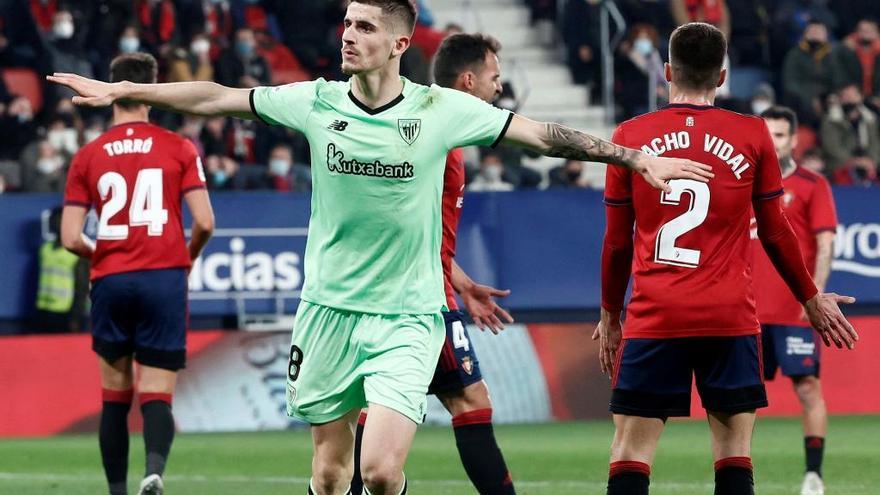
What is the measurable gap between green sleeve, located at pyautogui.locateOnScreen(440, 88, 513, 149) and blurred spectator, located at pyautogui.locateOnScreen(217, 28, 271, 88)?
41.2 ft

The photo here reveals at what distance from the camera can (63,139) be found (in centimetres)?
1714

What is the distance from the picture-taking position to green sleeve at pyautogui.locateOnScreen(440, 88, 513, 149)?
20.4 feet

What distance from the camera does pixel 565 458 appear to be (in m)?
11.8

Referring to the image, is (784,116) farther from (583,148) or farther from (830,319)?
(583,148)

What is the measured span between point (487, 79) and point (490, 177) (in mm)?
9778

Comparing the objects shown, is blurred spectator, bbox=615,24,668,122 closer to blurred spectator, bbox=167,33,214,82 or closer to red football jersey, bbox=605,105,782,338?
blurred spectator, bbox=167,33,214,82

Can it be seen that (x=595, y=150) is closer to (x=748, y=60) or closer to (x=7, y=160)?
(x=7, y=160)

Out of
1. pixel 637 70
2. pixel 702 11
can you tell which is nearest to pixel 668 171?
pixel 637 70

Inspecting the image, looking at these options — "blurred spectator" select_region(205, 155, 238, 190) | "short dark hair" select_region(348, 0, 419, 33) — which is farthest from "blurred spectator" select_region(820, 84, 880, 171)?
"short dark hair" select_region(348, 0, 419, 33)

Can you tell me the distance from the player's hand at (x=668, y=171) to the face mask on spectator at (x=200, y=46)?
13.5 meters

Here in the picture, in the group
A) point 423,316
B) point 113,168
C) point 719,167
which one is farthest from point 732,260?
point 113,168

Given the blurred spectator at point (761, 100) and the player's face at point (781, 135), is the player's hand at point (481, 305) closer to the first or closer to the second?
the player's face at point (781, 135)

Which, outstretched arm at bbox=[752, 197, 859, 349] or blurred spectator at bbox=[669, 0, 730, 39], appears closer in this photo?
outstretched arm at bbox=[752, 197, 859, 349]

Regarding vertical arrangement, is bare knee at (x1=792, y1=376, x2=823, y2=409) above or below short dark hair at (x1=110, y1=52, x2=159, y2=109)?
below
